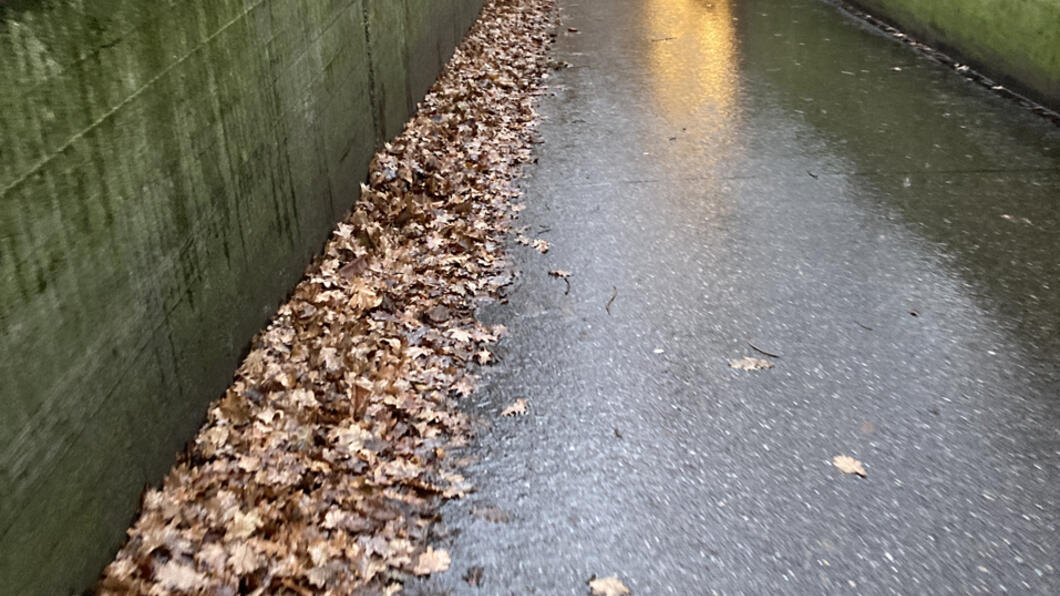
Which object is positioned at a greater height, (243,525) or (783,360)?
(243,525)

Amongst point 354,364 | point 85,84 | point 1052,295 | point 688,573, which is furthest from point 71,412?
point 1052,295

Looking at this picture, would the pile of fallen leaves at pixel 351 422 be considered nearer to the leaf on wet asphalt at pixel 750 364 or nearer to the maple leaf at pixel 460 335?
the maple leaf at pixel 460 335

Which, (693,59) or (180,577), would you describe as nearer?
(180,577)

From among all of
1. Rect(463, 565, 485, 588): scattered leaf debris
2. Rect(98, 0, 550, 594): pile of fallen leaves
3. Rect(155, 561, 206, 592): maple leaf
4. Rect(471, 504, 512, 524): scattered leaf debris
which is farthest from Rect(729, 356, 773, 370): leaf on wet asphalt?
Rect(155, 561, 206, 592): maple leaf

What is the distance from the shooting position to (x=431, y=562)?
3467 millimetres

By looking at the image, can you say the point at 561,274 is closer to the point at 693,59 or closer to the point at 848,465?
the point at 848,465

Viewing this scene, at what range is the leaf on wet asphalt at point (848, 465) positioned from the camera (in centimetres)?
392

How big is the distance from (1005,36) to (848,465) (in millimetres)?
6828

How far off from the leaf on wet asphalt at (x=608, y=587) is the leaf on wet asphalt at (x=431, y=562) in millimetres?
547

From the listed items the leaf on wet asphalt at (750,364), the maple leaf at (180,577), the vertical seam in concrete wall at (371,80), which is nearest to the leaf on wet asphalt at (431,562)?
the maple leaf at (180,577)

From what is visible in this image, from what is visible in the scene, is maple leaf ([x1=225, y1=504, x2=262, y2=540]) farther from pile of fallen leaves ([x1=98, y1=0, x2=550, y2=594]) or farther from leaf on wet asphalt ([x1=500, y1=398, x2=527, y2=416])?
leaf on wet asphalt ([x1=500, y1=398, x2=527, y2=416])

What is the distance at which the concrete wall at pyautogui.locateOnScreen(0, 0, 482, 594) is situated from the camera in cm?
274

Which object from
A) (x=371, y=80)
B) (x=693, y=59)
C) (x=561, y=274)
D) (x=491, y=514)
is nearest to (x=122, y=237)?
(x=491, y=514)

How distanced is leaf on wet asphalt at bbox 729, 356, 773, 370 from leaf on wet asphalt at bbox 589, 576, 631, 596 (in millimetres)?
1704
